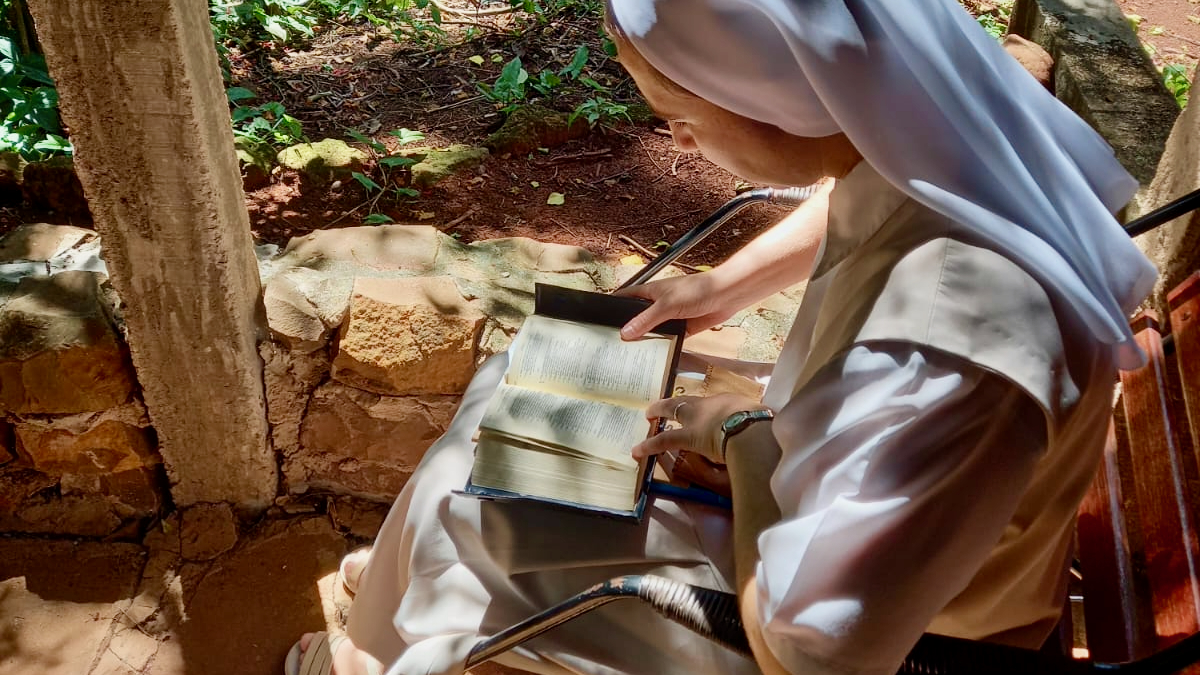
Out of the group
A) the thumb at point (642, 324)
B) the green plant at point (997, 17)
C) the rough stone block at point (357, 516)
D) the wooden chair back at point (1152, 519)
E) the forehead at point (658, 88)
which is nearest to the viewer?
the forehead at point (658, 88)

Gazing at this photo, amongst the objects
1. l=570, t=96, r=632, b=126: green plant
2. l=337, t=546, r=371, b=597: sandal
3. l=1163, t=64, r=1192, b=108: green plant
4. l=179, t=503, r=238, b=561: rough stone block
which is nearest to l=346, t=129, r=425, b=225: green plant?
l=570, t=96, r=632, b=126: green plant

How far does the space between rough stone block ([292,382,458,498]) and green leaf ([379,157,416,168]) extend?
1.50 m

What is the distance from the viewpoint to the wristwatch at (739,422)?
61.7 inches

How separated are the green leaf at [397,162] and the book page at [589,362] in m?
2.00

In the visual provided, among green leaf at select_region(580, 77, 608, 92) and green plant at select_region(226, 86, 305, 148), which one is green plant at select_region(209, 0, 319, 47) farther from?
green leaf at select_region(580, 77, 608, 92)

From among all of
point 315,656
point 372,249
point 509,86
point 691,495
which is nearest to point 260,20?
point 509,86

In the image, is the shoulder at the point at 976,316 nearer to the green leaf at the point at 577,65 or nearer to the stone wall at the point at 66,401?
the stone wall at the point at 66,401

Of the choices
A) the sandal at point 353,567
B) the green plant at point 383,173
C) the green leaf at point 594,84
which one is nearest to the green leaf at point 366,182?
the green plant at point 383,173

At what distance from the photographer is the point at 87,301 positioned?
240 cm

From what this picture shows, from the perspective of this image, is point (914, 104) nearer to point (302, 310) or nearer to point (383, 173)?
point (302, 310)

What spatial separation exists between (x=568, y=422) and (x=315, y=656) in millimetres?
961

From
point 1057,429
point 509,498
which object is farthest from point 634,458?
point 1057,429

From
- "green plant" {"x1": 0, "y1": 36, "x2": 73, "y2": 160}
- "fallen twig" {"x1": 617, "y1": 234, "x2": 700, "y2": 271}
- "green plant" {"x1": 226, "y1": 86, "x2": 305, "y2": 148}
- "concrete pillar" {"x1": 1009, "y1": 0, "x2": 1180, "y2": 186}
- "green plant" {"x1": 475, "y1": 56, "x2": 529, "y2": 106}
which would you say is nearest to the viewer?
"concrete pillar" {"x1": 1009, "y1": 0, "x2": 1180, "y2": 186}

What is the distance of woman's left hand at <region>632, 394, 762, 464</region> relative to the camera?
1.62 meters
